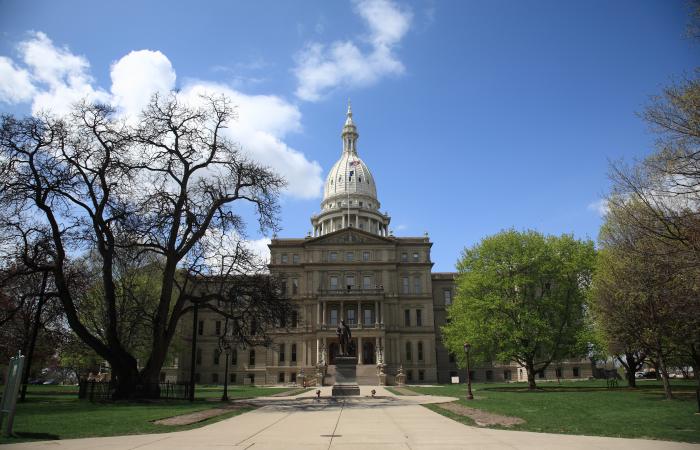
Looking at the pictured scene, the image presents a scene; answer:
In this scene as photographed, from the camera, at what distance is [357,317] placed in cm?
7969

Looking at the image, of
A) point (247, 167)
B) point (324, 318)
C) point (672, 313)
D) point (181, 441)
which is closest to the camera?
point (181, 441)

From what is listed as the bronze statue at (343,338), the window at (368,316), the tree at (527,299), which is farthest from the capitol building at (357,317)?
the bronze statue at (343,338)

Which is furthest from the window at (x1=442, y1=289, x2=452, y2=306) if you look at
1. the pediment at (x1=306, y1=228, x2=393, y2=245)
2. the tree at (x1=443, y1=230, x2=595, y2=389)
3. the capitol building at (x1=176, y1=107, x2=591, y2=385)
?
the tree at (x1=443, y1=230, x2=595, y2=389)

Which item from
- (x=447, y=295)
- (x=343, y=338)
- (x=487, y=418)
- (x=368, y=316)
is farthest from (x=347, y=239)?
(x=487, y=418)

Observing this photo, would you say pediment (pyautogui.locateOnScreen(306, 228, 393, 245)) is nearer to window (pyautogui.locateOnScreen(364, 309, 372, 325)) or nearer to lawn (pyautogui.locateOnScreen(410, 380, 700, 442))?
window (pyautogui.locateOnScreen(364, 309, 372, 325))

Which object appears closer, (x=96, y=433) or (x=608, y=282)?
(x=96, y=433)

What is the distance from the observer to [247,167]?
31766 millimetres

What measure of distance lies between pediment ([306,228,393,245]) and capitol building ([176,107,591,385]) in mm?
165

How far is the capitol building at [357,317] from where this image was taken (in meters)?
77.4

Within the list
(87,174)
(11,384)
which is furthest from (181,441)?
(87,174)

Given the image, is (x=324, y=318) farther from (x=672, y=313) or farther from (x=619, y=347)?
(x=672, y=313)

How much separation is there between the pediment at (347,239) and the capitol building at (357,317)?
0.54 feet

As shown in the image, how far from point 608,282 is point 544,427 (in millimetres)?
20279

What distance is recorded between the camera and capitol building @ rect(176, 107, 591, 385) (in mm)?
77438
